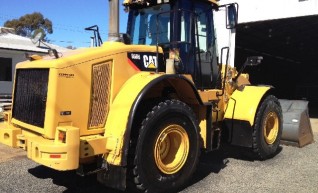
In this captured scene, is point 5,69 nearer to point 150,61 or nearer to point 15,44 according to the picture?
point 15,44

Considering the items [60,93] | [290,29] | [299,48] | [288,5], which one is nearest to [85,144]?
[60,93]

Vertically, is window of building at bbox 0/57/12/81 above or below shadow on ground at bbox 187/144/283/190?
above

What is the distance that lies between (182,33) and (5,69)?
14448mm

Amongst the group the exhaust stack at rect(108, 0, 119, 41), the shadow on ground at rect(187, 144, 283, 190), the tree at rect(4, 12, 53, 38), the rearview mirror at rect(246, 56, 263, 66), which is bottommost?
the shadow on ground at rect(187, 144, 283, 190)

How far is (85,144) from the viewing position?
443cm

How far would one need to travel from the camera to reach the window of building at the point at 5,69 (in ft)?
58.7

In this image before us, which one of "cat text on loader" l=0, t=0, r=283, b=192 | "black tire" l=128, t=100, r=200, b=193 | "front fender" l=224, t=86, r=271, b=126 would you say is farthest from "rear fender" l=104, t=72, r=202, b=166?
"front fender" l=224, t=86, r=271, b=126

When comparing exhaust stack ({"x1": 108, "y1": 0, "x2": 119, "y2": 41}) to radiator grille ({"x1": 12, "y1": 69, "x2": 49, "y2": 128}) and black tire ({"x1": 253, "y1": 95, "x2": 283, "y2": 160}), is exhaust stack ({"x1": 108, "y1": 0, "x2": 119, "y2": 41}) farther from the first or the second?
black tire ({"x1": 253, "y1": 95, "x2": 283, "y2": 160})

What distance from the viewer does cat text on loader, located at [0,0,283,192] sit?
4.49 m

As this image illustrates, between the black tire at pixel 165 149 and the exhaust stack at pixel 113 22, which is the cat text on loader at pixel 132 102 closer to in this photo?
the black tire at pixel 165 149

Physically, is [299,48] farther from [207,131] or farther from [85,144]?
[85,144]

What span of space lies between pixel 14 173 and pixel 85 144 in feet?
8.18

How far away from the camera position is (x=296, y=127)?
28.7ft

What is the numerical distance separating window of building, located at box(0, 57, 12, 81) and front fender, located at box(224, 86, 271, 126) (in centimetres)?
1378
